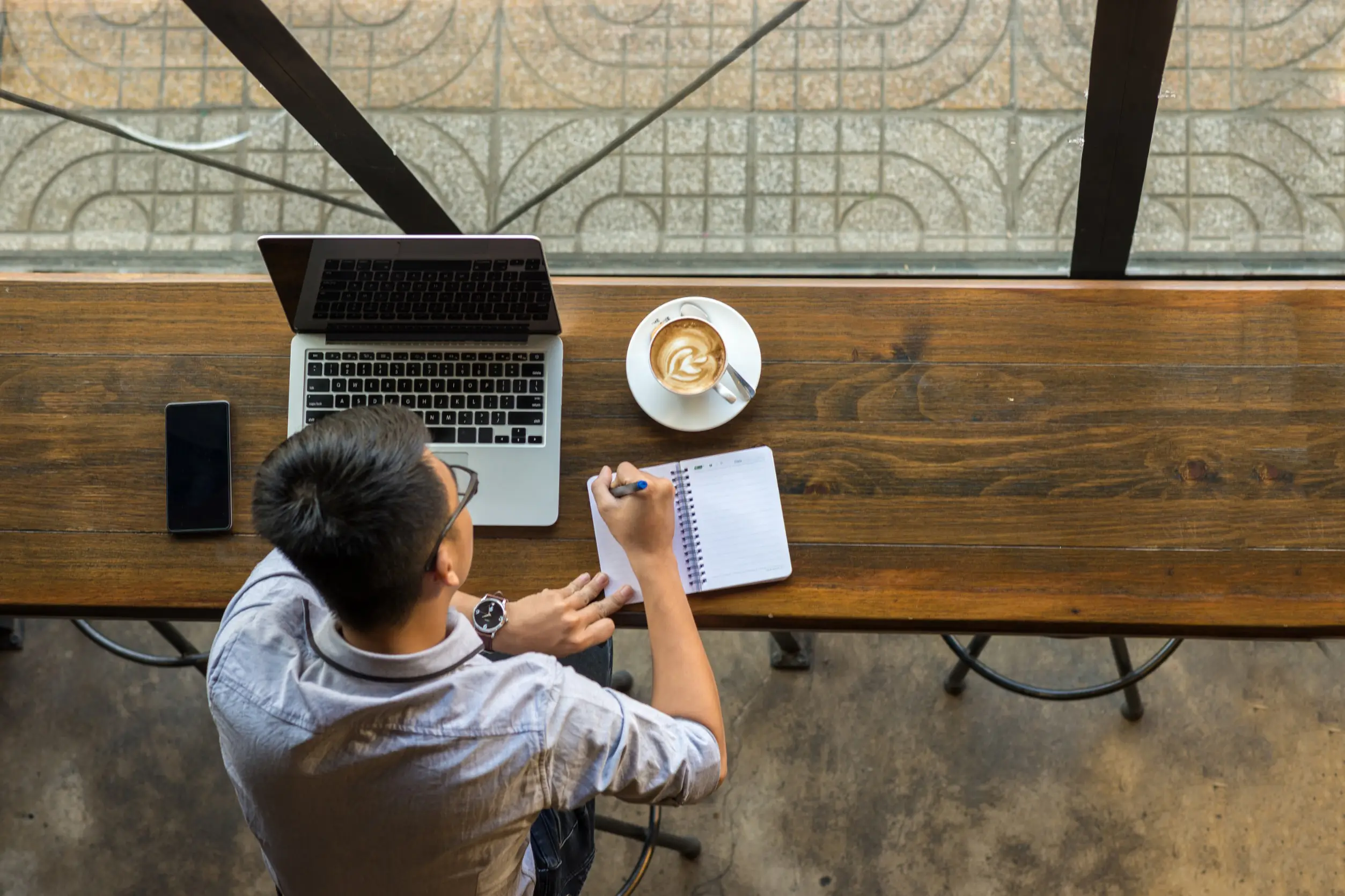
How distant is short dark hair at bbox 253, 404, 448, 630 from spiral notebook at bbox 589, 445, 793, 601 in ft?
1.36

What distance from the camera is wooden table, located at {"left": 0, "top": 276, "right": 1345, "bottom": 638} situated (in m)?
1.41

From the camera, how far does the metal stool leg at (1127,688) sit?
2.01 m

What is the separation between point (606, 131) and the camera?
2244 mm

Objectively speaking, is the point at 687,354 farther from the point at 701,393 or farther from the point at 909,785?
the point at 909,785

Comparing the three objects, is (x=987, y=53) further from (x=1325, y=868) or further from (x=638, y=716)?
(x=1325, y=868)

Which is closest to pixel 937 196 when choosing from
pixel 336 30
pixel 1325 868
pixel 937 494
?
pixel 937 494

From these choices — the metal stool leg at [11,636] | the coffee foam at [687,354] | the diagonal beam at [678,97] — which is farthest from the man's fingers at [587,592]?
the metal stool leg at [11,636]

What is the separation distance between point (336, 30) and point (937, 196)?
1343 mm

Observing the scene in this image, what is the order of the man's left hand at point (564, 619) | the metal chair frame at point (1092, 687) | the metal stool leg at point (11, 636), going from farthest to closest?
the metal stool leg at point (11, 636) → the metal chair frame at point (1092, 687) → the man's left hand at point (564, 619)

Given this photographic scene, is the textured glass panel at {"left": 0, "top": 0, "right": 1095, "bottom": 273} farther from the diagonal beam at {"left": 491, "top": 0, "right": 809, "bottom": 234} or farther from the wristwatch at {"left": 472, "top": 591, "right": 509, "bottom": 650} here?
the wristwatch at {"left": 472, "top": 591, "right": 509, "bottom": 650}

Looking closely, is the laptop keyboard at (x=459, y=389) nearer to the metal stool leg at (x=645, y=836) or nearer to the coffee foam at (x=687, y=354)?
the coffee foam at (x=687, y=354)

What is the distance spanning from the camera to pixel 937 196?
7.18 feet

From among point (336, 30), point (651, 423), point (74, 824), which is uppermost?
point (336, 30)

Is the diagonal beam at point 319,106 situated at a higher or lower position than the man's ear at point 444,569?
higher
